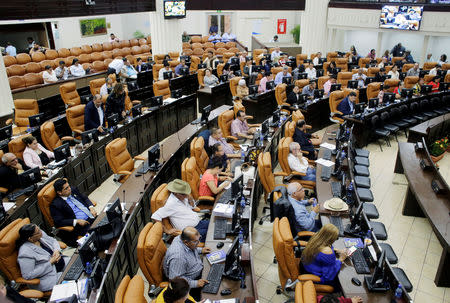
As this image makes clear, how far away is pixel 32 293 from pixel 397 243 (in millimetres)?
5275

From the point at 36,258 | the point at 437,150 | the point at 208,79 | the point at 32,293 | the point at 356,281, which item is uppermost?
the point at 208,79

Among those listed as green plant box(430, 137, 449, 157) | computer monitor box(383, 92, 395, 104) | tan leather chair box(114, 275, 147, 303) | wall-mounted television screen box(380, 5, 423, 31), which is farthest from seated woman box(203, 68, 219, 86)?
wall-mounted television screen box(380, 5, 423, 31)

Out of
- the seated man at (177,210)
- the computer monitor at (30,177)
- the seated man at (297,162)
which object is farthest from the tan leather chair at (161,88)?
the seated man at (177,210)

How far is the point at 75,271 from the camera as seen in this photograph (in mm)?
4023

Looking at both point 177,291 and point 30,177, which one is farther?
point 30,177

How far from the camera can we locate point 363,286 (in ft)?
13.3

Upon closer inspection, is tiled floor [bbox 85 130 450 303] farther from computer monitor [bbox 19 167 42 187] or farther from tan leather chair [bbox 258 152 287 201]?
computer monitor [bbox 19 167 42 187]

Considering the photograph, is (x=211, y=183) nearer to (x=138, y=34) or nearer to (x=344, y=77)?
(x=344, y=77)

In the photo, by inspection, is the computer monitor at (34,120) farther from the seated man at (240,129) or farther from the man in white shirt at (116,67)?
the man in white shirt at (116,67)

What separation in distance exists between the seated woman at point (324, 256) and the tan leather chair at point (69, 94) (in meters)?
7.71

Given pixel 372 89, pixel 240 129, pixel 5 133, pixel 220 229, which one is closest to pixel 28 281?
pixel 220 229

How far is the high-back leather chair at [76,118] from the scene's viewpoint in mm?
7884

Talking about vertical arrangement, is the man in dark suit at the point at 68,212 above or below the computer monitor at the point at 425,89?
below

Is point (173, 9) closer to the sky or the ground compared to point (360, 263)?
closer to the sky
